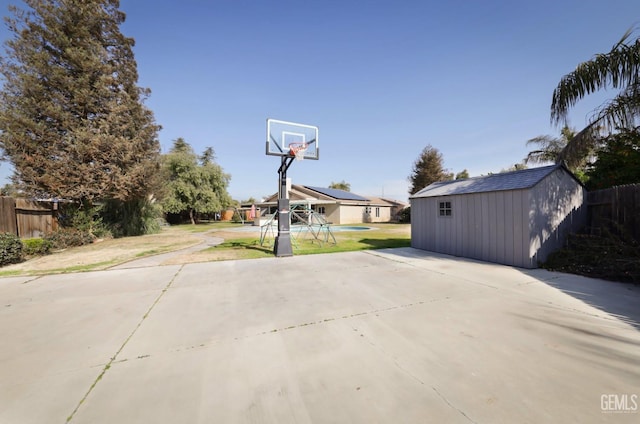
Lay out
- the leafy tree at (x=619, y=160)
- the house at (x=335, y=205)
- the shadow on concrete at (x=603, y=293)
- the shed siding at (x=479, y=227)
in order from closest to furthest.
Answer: the shadow on concrete at (x=603, y=293), the shed siding at (x=479, y=227), the leafy tree at (x=619, y=160), the house at (x=335, y=205)

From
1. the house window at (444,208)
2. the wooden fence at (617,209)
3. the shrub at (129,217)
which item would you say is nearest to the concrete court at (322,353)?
the wooden fence at (617,209)

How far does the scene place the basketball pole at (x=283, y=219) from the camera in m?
8.94

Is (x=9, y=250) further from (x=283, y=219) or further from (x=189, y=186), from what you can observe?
(x=189, y=186)

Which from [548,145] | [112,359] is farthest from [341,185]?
[112,359]

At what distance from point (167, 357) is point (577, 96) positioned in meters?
10.8

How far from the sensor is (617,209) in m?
6.70

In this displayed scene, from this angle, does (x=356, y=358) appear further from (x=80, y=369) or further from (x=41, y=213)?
(x=41, y=213)

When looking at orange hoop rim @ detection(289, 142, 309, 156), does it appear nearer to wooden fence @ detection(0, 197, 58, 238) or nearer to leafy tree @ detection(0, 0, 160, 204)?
leafy tree @ detection(0, 0, 160, 204)

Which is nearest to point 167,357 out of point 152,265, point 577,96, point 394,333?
point 394,333

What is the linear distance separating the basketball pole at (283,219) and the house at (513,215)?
5.91 m

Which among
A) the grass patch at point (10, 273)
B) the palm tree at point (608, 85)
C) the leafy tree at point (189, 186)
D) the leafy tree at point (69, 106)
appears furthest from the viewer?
the leafy tree at point (189, 186)

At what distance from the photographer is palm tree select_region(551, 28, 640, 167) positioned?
5.92 m

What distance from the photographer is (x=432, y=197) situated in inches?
383

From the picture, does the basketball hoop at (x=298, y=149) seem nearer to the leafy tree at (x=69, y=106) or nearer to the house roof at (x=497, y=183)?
the house roof at (x=497, y=183)
